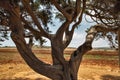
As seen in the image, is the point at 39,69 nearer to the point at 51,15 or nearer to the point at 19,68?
the point at 51,15

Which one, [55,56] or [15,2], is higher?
[15,2]

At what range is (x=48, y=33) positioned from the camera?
11.8 metres

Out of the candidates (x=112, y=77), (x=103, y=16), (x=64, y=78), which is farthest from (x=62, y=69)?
(x=112, y=77)

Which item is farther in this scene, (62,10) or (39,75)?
(39,75)

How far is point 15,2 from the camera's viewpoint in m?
10.4

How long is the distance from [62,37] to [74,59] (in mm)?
863

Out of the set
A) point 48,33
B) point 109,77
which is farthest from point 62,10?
point 109,77

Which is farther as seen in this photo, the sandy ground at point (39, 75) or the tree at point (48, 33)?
the sandy ground at point (39, 75)

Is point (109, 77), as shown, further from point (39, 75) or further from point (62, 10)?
point (62, 10)

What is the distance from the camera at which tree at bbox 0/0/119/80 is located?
409 inches

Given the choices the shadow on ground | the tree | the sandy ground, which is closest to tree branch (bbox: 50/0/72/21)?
the tree

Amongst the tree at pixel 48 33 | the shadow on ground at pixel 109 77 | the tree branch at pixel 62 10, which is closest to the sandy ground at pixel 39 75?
the shadow on ground at pixel 109 77

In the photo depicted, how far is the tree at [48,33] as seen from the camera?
34.1ft

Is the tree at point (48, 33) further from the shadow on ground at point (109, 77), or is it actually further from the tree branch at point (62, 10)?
the shadow on ground at point (109, 77)
